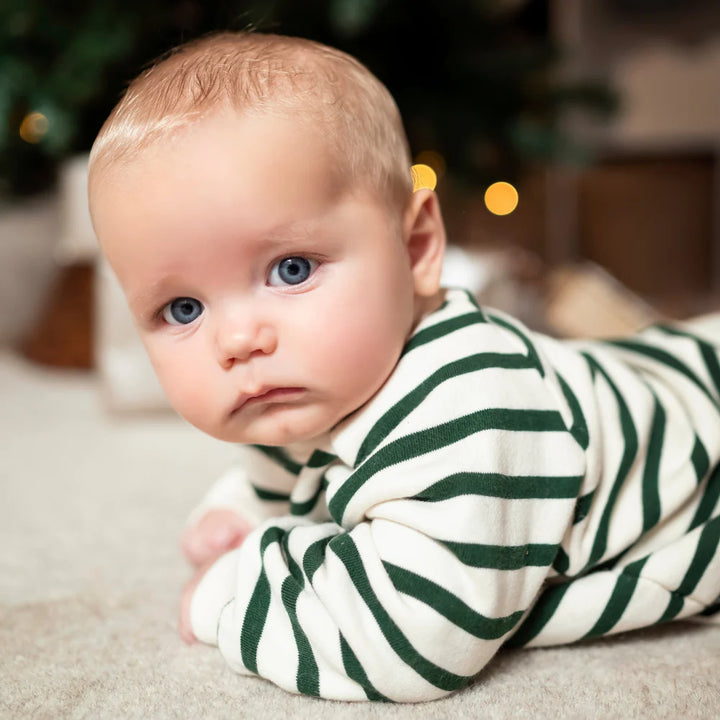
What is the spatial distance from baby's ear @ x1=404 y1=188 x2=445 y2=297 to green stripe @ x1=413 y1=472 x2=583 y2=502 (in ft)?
0.47

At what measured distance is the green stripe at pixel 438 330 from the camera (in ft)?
1.86

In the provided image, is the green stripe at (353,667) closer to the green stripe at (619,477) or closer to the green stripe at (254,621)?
the green stripe at (254,621)

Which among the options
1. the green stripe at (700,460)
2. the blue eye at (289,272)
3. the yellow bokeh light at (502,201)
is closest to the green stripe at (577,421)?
the green stripe at (700,460)

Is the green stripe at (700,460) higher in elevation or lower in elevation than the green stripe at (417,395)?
lower

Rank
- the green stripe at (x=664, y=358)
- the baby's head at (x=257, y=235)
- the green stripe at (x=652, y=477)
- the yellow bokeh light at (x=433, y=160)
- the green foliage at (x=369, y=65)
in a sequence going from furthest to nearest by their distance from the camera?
the yellow bokeh light at (x=433, y=160)
the green foliage at (x=369, y=65)
the green stripe at (x=664, y=358)
the green stripe at (x=652, y=477)
the baby's head at (x=257, y=235)

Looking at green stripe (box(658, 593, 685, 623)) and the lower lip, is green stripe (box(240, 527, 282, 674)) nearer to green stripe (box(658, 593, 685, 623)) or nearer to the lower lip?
the lower lip

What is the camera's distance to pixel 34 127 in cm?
154

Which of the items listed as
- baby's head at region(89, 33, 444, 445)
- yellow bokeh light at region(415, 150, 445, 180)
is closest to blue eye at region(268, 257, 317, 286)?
baby's head at region(89, 33, 444, 445)

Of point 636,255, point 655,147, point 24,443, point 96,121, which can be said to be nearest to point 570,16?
point 655,147

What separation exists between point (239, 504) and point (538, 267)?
108 centimetres

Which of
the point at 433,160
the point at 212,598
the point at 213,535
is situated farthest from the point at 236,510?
the point at 433,160

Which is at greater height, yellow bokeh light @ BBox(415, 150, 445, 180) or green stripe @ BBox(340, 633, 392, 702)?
green stripe @ BBox(340, 633, 392, 702)

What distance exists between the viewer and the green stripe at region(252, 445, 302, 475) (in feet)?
2.15

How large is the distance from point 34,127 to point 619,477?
1.33 metres
